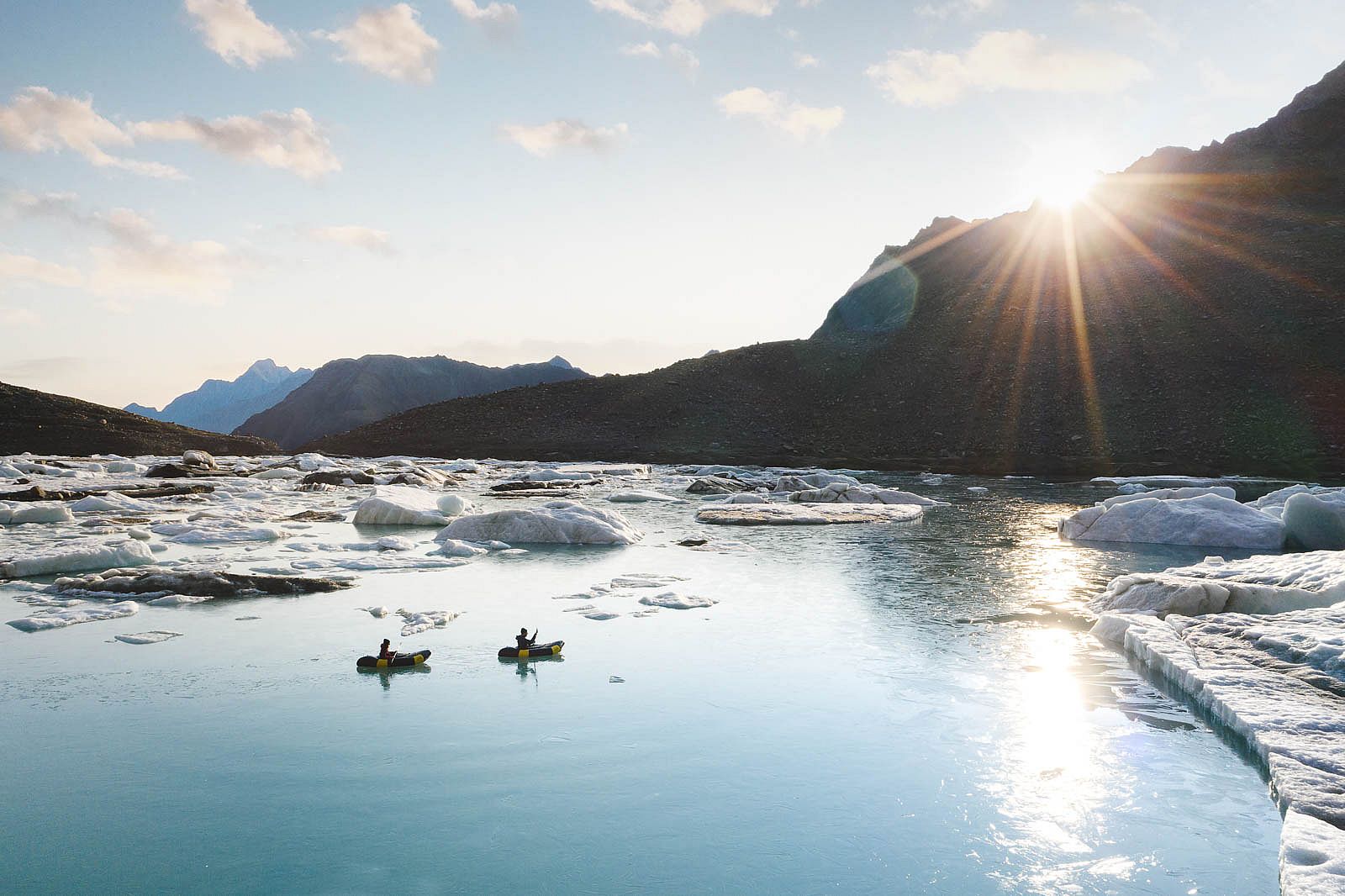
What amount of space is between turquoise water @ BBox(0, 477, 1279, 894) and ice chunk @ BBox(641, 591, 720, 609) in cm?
60

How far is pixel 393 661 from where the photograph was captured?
829 centimetres

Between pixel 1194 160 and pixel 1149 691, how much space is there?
Result: 95.6 meters

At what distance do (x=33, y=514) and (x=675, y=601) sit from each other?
16573 millimetres

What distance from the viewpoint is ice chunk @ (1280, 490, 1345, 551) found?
52.4ft

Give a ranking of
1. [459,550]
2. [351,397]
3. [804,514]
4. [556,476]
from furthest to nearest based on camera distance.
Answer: [351,397] < [556,476] < [804,514] < [459,550]

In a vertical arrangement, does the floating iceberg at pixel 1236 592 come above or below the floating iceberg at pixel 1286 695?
above

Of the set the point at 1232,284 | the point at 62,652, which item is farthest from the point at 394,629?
the point at 1232,284

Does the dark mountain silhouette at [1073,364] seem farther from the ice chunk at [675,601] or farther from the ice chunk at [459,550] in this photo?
the ice chunk at [675,601]

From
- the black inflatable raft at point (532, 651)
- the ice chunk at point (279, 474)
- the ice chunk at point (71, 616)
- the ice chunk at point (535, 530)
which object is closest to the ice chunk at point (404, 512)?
the ice chunk at point (535, 530)

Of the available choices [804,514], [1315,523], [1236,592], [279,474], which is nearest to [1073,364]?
[804,514]

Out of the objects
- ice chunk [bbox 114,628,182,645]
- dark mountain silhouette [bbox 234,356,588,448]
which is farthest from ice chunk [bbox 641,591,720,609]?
dark mountain silhouette [bbox 234,356,588,448]

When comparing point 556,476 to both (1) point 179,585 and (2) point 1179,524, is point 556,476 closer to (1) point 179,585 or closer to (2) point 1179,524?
(2) point 1179,524

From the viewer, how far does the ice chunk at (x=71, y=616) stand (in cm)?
964

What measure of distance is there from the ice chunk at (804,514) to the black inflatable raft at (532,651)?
12941 millimetres
